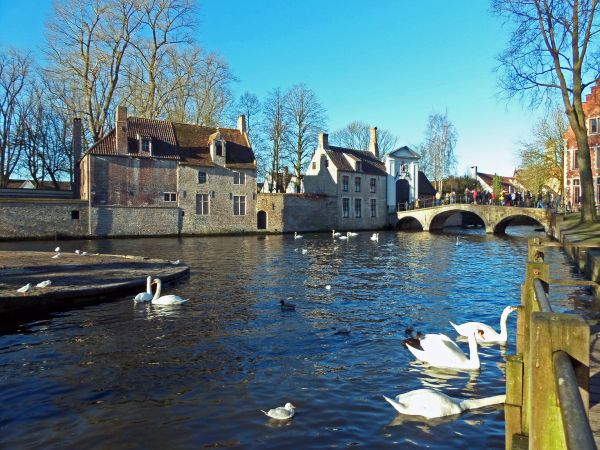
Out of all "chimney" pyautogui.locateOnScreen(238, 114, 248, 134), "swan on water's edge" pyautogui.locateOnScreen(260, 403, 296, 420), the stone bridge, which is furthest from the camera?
"chimney" pyautogui.locateOnScreen(238, 114, 248, 134)

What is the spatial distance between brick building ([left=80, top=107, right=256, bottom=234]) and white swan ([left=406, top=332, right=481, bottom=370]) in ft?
119

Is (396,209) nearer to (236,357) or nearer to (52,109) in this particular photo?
(52,109)

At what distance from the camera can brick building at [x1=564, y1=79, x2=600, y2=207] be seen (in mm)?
43438

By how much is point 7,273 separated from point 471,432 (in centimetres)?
1409

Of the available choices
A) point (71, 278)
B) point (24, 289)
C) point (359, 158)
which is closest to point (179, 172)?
point (359, 158)

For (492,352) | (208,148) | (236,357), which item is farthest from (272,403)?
(208,148)

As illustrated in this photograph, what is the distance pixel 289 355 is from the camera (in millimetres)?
8828

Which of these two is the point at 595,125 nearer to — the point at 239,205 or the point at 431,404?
the point at 239,205

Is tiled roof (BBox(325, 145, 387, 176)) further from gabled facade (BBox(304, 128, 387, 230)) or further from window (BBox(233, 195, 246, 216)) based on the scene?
window (BBox(233, 195, 246, 216))

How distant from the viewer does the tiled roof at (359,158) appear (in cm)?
5706

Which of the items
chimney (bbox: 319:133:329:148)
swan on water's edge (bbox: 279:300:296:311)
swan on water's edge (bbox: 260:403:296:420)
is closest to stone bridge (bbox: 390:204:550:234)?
chimney (bbox: 319:133:329:148)

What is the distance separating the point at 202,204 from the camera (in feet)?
148

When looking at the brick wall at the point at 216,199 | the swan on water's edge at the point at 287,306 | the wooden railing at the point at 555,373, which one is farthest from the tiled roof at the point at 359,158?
the wooden railing at the point at 555,373

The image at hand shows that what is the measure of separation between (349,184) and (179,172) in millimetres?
21107
